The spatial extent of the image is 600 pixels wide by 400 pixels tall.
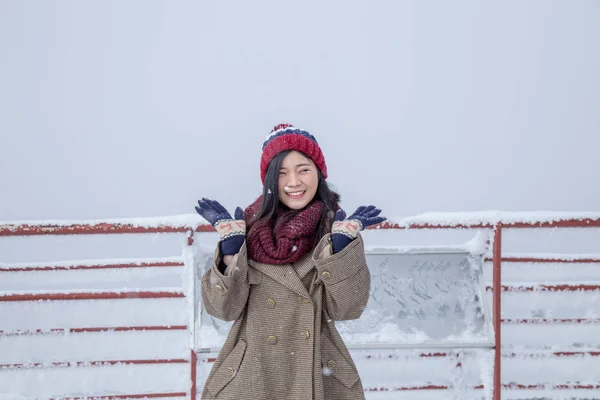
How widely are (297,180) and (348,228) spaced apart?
1.13 ft

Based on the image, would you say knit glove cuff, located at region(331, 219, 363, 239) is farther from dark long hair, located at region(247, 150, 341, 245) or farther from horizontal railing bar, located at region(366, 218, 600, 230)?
horizontal railing bar, located at region(366, 218, 600, 230)

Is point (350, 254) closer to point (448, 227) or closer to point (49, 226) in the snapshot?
point (448, 227)

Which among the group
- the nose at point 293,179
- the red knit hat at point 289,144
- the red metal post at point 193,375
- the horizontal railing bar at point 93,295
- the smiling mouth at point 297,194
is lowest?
the red metal post at point 193,375

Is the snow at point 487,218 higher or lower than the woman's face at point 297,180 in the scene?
lower

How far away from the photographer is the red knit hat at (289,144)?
8.51ft

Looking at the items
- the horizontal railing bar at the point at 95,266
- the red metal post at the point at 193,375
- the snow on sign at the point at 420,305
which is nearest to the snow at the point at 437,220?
the snow on sign at the point at 420,305

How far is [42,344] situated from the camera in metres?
7.11

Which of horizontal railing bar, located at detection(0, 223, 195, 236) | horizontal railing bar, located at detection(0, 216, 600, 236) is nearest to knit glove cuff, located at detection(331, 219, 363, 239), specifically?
horizontal railing bar, located at detection(0, 216, 600, 236)

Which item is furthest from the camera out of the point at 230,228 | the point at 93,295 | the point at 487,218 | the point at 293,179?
the point at 93,295

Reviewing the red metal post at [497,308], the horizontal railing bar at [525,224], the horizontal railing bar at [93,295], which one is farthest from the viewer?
the horizontal railing bar at [93,295]

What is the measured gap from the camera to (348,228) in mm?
2400

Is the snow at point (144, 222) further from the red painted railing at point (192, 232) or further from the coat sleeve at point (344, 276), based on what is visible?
the coat sleeve at point (344, 276)

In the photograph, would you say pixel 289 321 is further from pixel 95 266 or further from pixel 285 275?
pixel 95 266

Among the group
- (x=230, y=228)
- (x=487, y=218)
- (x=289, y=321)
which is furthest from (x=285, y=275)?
(x=487, y=218)
